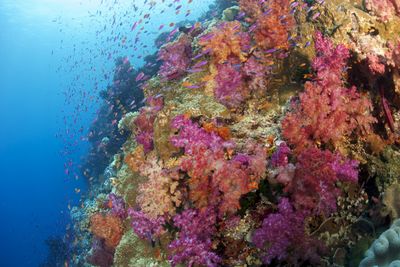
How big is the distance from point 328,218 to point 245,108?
8.84ft

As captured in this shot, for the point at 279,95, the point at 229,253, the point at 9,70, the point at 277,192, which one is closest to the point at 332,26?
the point at 279,95

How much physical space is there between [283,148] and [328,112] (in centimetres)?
95

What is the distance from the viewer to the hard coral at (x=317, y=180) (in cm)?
446

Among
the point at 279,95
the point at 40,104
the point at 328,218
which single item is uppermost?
the point at 40,104

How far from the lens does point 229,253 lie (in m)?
5.07

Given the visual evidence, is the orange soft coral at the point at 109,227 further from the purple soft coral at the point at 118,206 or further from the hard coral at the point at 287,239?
the hard coral at the point at 287,239

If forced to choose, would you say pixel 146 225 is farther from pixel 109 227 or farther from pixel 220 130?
pixel 220 130

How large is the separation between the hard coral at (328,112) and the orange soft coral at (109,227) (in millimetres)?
4869

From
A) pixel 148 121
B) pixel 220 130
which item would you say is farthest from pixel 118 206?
pixel 220 130

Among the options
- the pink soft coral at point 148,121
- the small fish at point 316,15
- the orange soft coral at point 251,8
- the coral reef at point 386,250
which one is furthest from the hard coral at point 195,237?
the orange soft coral at point 251,8

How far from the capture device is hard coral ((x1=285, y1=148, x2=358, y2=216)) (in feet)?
14.6

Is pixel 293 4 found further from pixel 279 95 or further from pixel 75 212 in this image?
pixel 75 212

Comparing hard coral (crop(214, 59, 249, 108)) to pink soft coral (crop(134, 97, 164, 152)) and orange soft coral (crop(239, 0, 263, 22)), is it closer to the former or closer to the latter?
pink soft coral (crop(134, 97, 164, 152))

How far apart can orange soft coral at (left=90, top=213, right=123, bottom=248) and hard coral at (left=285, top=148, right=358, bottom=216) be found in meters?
4.80
